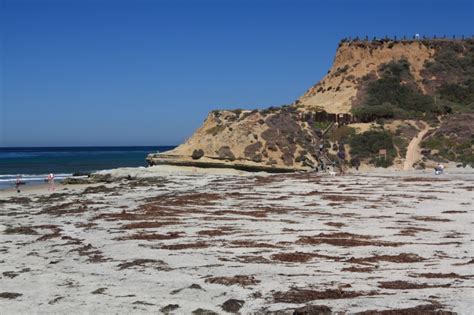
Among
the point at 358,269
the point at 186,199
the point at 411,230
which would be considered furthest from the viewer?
the point at 186,199

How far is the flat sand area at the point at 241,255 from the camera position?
11289mm

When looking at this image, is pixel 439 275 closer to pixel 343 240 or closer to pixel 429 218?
pixel 343 240

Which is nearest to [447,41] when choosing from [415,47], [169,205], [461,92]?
[415,47]

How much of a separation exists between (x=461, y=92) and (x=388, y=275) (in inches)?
2909

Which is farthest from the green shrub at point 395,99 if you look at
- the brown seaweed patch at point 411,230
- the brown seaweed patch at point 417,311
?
the brown seaweed patch at point 417,311

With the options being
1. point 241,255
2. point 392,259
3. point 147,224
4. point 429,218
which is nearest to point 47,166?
point 147,224

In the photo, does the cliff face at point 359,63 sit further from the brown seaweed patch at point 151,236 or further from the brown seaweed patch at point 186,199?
the brown seaweed patch at point 151,236

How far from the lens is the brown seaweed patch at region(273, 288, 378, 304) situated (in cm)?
1115

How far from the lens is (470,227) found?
821 inches

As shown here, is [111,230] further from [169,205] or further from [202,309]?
[202,309]

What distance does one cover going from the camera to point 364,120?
71188 millimetres

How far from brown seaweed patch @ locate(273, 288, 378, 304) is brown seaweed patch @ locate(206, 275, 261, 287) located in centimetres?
107

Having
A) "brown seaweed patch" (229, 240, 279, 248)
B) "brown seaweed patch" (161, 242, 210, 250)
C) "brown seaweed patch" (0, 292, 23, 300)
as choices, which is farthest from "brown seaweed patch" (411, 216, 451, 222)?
"brown seaweed patch" (0, 292, 23, 300)

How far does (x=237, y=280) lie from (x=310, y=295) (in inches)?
78.1
